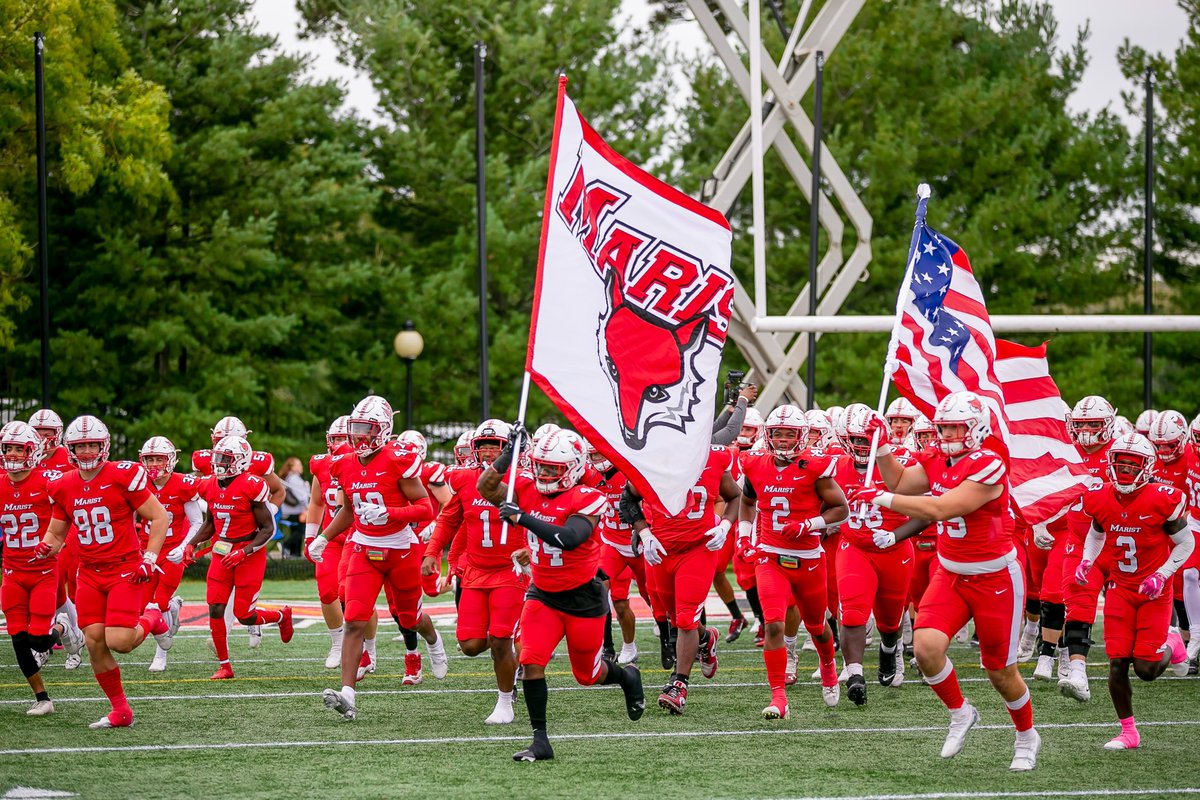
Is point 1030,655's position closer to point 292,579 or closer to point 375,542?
point 375,542

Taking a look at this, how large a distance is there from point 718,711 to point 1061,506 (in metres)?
3.43

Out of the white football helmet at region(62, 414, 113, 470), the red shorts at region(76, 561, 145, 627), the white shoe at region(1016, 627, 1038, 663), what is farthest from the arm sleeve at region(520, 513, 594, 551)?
the white shoe at region(1016, 627, 1038, 663)

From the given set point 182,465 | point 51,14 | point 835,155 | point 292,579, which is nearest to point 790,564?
point 292,579

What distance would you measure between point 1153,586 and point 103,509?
6839mm

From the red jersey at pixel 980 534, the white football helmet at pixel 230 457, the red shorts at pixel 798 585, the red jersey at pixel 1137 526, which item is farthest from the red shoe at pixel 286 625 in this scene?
the red jersey at pixel 1137 526

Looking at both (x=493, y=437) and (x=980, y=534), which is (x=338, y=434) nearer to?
→ (x=493, y=437)

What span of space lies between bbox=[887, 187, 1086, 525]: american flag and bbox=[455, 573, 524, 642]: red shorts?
9.83ft

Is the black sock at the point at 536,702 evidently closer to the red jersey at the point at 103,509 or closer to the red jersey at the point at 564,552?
the red jersey at the point at 564,552

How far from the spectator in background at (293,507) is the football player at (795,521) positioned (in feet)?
42.7

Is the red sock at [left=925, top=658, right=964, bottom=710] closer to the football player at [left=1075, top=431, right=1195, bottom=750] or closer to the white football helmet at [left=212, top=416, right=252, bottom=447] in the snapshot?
the football player at [left=1075, top=431, right=1195, bottom=750]

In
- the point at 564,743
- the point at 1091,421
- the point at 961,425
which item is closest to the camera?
the point at 961,425

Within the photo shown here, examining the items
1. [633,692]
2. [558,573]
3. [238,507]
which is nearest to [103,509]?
[238,507]

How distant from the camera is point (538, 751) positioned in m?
9.10

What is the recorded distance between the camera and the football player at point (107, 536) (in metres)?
10.1
